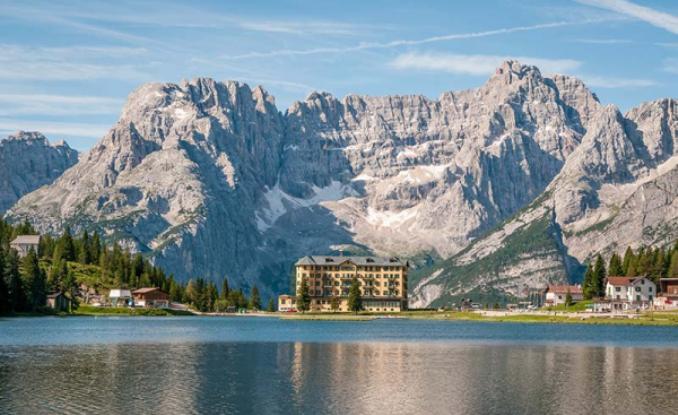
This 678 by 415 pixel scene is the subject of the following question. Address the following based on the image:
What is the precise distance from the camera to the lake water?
67375 millimetres

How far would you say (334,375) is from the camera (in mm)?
85750

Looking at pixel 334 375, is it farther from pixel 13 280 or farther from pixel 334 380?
pixel 13 280

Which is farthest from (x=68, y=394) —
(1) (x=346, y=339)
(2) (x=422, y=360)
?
(1) (x=346, y=339)

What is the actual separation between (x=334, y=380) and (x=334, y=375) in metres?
4.01

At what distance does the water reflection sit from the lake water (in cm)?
10

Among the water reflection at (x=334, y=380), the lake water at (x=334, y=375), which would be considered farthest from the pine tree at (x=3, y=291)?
the water reflection at (x=334, y=380)

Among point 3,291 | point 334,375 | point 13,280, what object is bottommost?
point 334,375

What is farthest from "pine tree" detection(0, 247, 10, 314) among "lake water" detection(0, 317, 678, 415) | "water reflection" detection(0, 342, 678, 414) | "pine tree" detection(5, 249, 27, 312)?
"water reflection" detection(0, 342, 678, 414)

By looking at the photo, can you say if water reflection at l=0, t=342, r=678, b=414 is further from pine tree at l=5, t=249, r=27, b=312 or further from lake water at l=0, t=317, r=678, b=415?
pine tree at l=5, t=249, r=27, b=312

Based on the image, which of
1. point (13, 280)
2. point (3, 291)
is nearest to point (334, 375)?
point (3, 291)

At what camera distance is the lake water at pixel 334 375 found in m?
67.4

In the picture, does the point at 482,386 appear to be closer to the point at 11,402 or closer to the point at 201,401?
the point at 201,401

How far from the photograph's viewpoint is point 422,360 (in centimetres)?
10150

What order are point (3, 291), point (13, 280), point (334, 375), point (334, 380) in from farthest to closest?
point (13, 280) < point (3, 291) < point (334, 375) < point (334, 380)
